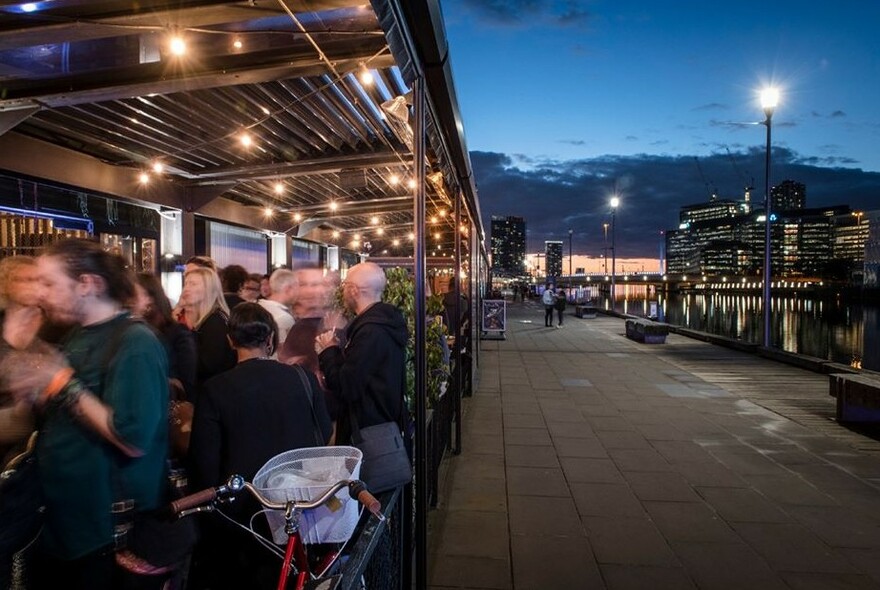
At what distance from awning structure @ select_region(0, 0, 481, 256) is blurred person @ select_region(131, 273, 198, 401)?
1.89 m

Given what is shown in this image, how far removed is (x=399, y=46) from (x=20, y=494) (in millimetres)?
2337

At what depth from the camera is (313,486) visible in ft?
6.18

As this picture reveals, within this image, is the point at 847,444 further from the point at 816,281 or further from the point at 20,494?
the point at 816,281

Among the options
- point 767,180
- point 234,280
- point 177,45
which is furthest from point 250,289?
point 767,180

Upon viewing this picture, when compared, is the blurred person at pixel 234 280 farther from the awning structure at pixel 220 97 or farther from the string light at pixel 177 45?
the string light at pixel 177 45

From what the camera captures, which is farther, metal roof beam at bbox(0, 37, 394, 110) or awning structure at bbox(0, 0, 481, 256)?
metal roof beam at bbox(0, 37, 394, 110)

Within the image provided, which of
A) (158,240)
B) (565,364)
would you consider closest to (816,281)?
(565,364)

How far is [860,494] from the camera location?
4.98 m

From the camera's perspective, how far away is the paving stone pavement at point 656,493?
3.69 metres

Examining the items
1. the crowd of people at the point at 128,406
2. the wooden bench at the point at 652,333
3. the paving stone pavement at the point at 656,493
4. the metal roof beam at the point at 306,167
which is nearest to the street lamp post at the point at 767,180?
the wooden bench at the point at 652,333

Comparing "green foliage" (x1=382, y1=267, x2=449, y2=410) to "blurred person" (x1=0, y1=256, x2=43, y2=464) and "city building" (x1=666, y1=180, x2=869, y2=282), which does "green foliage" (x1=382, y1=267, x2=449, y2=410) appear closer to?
"blurred person" (x1=0, y1=256, x2=43, y2=464)

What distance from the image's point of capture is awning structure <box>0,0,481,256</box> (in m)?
3.58

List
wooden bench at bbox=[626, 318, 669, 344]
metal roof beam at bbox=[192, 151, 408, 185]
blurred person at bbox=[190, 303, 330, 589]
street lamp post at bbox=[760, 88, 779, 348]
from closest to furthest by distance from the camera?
1. blurred person at bbox=[190, 303, 330, 589]
2. metal roof beam at bbox=[192, 151, 408, 185]
3. street lamp post at bbox=[760, 88, 779, 348]
4. wooden bench at bbox=[626, 318, 669, 344]

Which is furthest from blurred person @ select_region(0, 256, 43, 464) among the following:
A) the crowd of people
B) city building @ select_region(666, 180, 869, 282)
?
city building @ select_region(666, 180, 869, 282)
